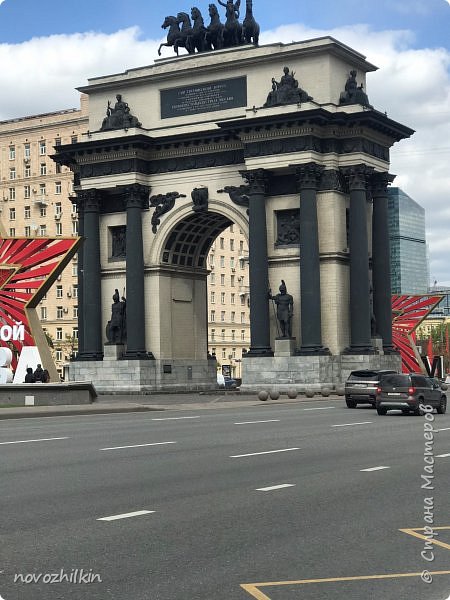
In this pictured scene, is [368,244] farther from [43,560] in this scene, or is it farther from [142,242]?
[43,560]

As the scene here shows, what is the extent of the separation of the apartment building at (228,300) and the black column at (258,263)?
203ft

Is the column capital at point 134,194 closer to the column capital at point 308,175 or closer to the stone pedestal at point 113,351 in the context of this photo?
the stone pedestal at point 113,351

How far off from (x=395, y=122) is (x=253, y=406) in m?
23.6

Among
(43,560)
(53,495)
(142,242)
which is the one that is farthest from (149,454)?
(142,242)

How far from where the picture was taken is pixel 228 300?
426 feet

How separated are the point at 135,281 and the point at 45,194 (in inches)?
2223

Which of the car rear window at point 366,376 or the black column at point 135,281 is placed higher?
the black column at point 135,281

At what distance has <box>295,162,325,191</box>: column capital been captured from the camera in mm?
59594

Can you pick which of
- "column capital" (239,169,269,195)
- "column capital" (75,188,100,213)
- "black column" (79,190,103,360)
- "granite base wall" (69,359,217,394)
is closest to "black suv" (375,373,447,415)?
"column capital" (239,169,269,195)

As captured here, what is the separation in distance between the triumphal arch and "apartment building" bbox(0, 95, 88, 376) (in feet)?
160

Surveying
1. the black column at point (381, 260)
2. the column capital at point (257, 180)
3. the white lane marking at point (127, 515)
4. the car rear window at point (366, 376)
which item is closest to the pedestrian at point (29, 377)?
the car rear window at point (366, 376)

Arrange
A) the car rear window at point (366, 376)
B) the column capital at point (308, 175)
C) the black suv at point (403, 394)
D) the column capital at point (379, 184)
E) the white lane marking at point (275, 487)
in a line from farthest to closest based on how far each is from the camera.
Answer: the column capital at point (379, 184)
the column capital at point (308, 175)
the car rear window at point (366, 376)
the black suv at point (403, 394)
the white lane marking at point (275, 487)

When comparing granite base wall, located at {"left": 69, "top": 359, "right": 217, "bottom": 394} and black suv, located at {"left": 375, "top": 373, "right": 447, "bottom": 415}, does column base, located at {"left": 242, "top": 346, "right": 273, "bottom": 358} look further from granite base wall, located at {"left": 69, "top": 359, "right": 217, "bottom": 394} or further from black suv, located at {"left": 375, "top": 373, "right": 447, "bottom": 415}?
black suv, located at {"left": 375, "top": 373, "right": 447, "bottom": 415}

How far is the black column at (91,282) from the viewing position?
216 feet
